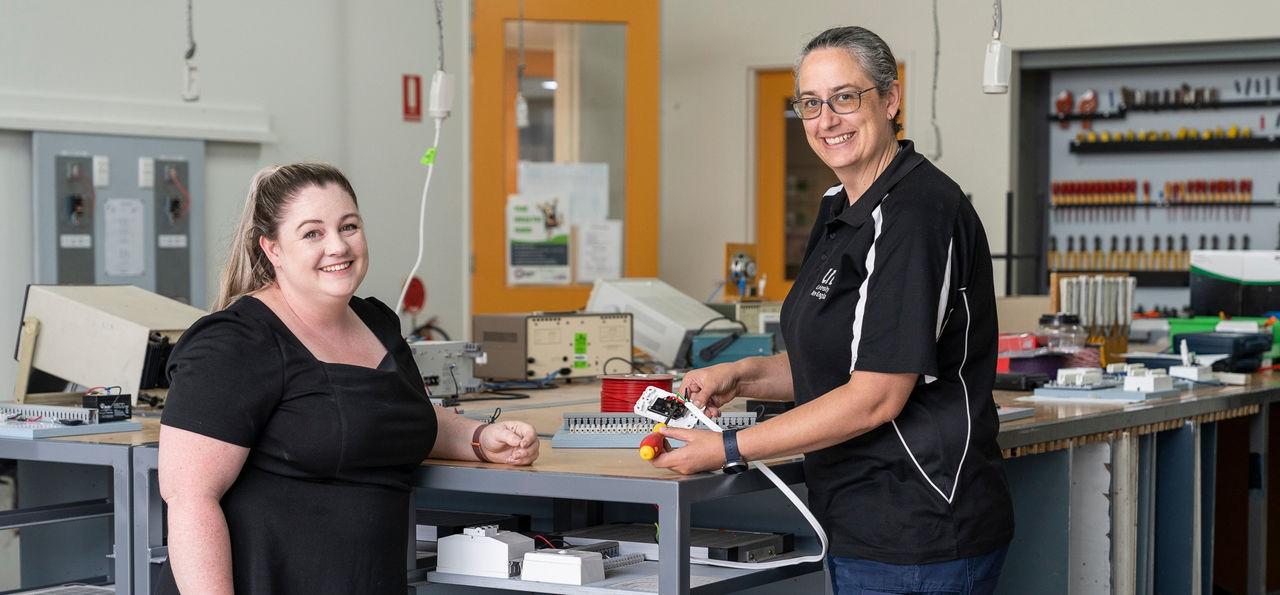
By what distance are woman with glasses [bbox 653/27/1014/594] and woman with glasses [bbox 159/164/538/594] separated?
1.58ft

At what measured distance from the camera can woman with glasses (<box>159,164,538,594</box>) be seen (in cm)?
188

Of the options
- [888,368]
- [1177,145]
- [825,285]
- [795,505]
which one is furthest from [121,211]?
[1177,145]

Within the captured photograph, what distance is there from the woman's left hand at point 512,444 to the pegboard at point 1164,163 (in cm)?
625

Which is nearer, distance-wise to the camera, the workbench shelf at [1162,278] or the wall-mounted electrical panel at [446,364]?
the wall-mounted electrical panel at [446,364]

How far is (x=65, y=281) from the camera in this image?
4961 millimetres

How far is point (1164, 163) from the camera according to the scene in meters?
7.75

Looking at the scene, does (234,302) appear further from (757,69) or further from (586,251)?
(757,69)

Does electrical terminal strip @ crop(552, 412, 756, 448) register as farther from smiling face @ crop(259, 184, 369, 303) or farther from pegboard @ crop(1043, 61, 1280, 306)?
pegboard @ crop(1043, 61, 1280, 306)

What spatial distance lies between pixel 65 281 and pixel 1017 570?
3685 mm

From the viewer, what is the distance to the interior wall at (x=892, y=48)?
23.5 ft

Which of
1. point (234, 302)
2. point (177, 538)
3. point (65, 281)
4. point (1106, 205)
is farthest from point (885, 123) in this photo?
point (1106, 205)

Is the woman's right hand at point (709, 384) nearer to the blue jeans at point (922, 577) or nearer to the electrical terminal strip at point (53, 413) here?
the blue jeans at point (922, 577)

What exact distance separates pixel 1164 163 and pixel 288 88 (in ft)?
16.7

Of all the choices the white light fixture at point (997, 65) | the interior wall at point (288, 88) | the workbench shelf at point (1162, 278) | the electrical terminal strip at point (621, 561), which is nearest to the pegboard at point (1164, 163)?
the workbench shelf at point (1162, 278)
